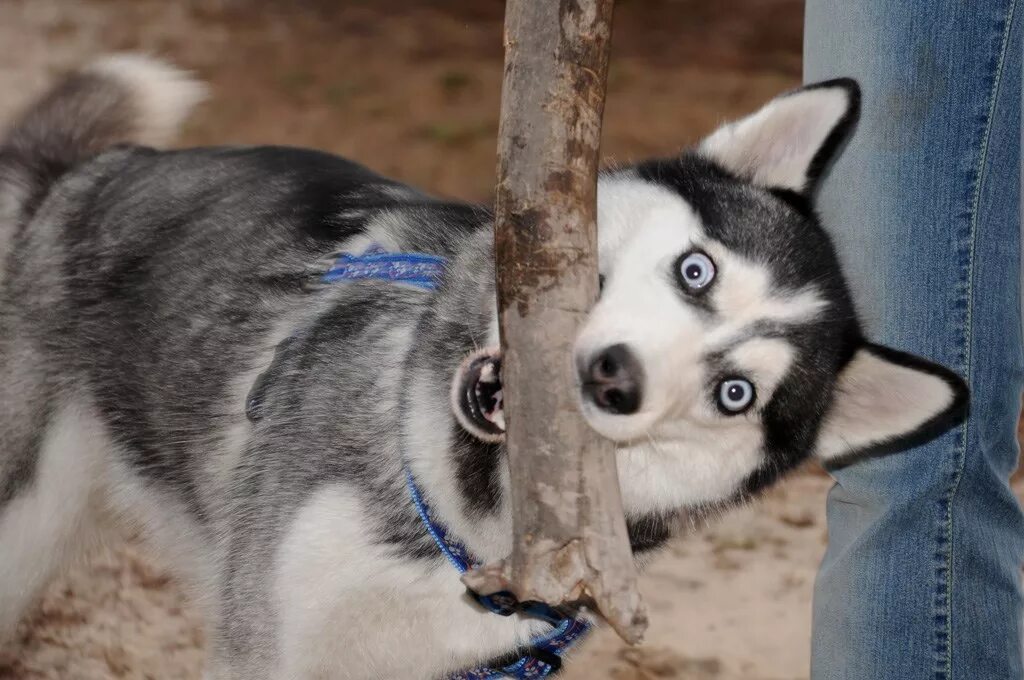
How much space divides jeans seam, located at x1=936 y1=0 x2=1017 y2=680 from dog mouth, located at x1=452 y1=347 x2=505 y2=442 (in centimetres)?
81

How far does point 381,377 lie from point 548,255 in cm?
69

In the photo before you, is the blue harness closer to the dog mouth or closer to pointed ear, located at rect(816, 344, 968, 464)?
the dog mouth

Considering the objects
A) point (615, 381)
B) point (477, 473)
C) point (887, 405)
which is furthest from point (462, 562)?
point (887, 405)

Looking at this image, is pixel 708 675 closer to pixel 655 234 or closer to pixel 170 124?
pixel 655 234

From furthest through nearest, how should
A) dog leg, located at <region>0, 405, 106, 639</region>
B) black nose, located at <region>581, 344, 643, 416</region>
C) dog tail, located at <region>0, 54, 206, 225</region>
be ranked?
dog tail, located at <region>0, 54, 206, 225</region>
dog leg, located at <region>0, 405, 106, 639</region>
black nose, located at <region>581, 344, 643, 416</region>

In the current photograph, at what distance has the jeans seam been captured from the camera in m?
1.91

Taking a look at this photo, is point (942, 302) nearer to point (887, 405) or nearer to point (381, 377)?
point (887, 405)

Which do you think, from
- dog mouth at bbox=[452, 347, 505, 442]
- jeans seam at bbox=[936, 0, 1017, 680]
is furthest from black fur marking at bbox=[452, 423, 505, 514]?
jeans seam at bbox=[936, 0, 1017, 680]

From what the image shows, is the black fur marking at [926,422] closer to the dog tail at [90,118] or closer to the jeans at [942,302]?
the jeans at [942,302]

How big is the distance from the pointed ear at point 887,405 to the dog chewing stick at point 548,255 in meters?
0.67

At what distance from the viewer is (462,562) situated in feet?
6.24

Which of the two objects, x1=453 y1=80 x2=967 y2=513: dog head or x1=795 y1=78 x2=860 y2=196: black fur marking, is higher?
x1=795 y1=78 x2=860 y2=196: black fur marking

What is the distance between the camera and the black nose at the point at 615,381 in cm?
158

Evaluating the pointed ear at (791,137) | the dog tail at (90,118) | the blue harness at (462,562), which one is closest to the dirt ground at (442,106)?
the blue harness at (462,562)
